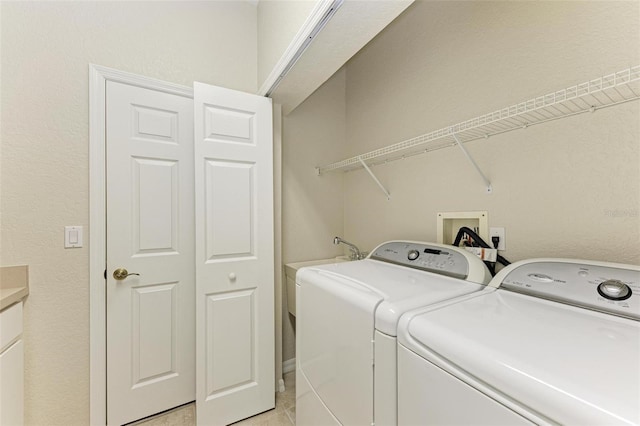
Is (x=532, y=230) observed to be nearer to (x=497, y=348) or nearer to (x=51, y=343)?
(x=497, y=348)

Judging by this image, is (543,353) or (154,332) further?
(154,332)

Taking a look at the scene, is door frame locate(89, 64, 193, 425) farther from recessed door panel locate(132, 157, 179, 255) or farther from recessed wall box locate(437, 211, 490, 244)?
recessed wall box locate(437, 211, 490, 244)

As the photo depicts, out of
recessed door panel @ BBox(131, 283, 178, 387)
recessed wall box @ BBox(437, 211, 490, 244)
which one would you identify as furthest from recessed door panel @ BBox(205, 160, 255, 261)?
recessed wall box @ BBox(437, 211, 490, 244)

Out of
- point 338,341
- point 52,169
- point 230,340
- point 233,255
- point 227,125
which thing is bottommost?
point 230,340

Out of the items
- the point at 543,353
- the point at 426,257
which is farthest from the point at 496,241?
the point at 543,353

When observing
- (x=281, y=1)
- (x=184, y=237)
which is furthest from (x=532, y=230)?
(x=184, y=237)

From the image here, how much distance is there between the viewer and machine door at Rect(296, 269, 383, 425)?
88 cm

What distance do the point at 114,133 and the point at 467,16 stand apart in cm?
210

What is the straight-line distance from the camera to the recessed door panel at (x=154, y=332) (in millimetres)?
1610

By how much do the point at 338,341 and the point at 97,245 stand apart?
145cm

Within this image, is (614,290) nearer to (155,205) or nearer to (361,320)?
(361,320)

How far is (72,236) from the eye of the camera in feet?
4.82

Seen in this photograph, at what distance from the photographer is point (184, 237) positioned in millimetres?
1739

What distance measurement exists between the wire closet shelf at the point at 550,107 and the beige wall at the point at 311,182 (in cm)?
78
